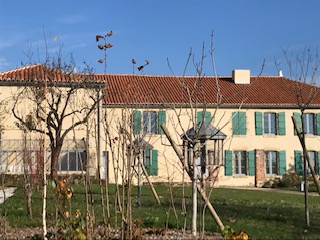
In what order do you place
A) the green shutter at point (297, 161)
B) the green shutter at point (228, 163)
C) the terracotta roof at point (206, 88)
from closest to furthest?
the terracotta roof at point (206, 88) < the green shutter at point (228, 163) < the green shutter at point (297, 161)

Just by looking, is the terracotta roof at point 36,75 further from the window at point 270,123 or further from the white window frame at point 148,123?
the window at point 270,123

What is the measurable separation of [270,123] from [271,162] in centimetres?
232

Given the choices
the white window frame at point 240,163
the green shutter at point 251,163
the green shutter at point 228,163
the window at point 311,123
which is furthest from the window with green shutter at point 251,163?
the window at point 311,123

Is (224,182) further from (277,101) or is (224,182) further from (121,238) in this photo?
(121,238)

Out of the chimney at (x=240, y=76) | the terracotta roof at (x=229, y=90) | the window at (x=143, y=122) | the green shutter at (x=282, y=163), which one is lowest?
the green shutter at (x=282, y=163)

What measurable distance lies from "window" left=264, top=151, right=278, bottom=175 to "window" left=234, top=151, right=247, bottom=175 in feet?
4.31

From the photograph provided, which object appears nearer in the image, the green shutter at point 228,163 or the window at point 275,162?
the green shutter at point 228,163

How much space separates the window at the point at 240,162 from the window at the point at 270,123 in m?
1.58

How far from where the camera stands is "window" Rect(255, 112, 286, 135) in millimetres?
30406

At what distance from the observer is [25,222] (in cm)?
954

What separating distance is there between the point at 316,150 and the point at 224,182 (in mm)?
5943

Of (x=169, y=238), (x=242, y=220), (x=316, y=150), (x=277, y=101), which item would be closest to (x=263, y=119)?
(x=277, y=101)

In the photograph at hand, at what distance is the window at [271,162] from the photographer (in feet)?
99.3

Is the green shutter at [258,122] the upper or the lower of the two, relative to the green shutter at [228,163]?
upper
